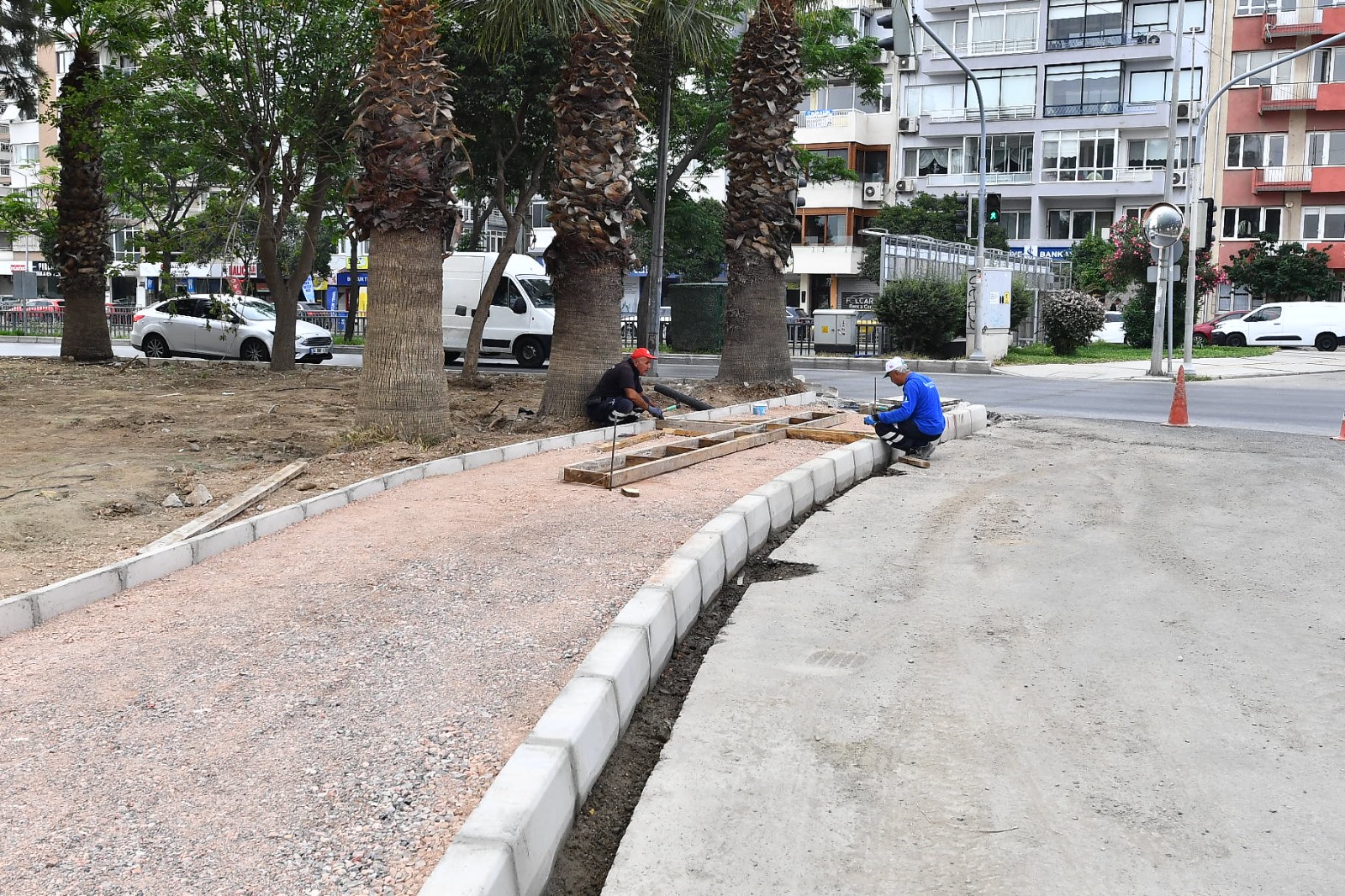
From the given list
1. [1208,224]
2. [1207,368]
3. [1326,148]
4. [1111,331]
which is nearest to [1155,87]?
[1326,148]

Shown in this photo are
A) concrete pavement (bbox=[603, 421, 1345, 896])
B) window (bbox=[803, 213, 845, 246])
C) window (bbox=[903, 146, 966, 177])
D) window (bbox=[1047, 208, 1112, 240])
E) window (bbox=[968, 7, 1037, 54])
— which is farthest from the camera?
window (bbox=[803, 213, 845, 246])

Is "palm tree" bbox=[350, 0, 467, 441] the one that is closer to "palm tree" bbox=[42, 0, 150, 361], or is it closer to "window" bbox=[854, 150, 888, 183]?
"palm tree" bbox=[42, 0, 150, 361]

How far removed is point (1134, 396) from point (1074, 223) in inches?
1577

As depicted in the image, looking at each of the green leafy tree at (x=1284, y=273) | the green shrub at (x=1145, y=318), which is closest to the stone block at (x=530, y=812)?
the green shrub at (x=1145, y=318)

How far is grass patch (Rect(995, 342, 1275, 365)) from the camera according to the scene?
30438 millimetres

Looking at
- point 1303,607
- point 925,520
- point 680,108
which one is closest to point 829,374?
point 680,108

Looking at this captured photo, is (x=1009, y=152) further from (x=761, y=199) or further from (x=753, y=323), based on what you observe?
(x=753, y=323)

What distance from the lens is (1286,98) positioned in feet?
180

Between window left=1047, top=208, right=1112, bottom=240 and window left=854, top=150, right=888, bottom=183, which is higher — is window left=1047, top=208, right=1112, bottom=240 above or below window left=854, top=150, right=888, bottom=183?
below

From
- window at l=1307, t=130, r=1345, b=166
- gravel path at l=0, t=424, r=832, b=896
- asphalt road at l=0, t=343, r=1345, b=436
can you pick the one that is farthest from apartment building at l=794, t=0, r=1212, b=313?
gravel path at l=0, t=424, r=832, b=896

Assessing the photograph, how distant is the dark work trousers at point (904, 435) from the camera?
11.9m

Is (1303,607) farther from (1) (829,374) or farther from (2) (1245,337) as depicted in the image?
(2) (1245,337)

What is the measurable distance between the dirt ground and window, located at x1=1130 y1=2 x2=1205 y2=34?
46.3 meters

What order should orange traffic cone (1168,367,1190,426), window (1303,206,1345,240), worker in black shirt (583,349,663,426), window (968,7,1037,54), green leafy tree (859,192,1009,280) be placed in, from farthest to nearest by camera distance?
window (968,7,1037,54) < green leafy tree (859,192,1009,280) < window (1303,206,1345,240) < orange traffic cone (1168,367,1190,426) < worker in black shirt (583,349,663,426)
